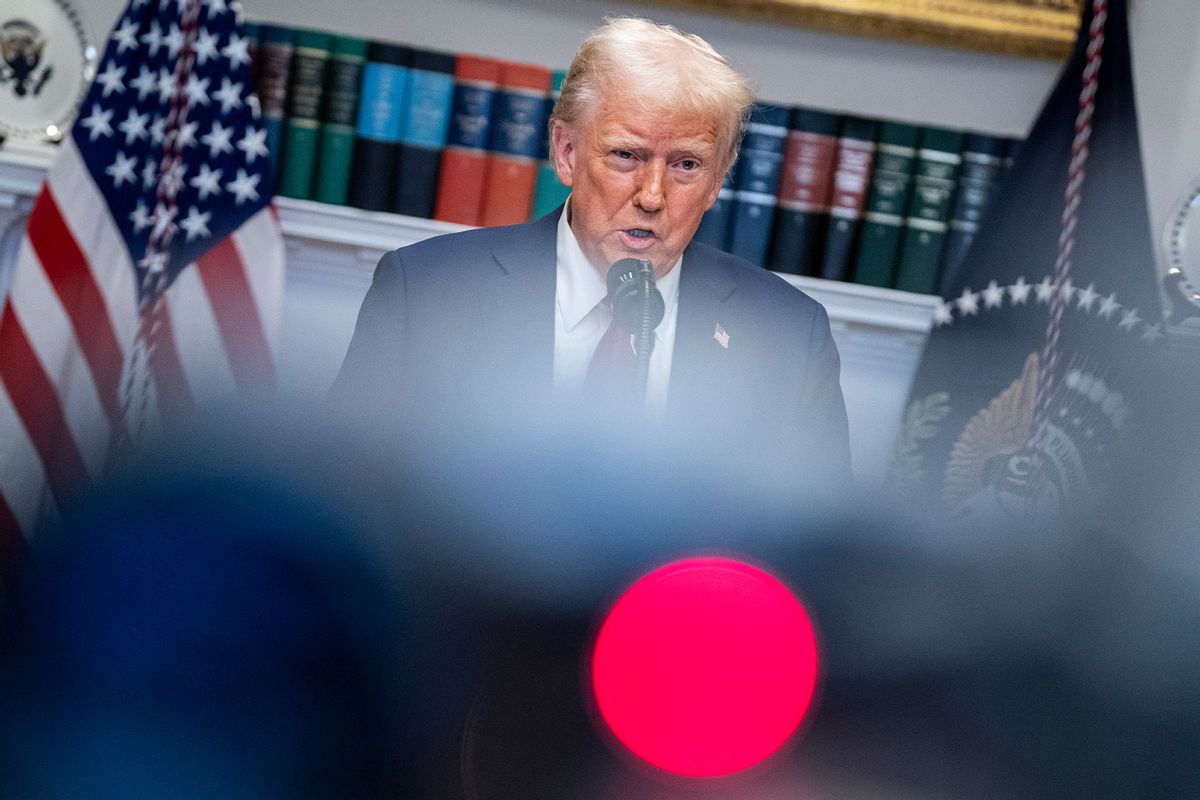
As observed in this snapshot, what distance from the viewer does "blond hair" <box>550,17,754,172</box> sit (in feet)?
3.91

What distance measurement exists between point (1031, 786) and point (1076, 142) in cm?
192

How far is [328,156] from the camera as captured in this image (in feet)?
6.83

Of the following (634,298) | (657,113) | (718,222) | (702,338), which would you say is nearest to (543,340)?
(702,338)

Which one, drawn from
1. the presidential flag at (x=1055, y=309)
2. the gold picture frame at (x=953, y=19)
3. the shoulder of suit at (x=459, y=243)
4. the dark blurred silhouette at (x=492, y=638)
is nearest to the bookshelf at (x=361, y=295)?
the presidential flag at (x=1055, y=309)

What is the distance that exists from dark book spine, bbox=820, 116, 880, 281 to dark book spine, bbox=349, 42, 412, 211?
74cm

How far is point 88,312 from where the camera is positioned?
206cm

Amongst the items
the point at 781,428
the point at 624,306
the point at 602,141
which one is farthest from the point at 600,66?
the point at 624,306

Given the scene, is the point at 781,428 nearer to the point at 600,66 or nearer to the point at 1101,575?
the point at 600,66

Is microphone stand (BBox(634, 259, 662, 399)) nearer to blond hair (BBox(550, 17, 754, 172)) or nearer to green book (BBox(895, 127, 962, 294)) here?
blond hair (BBox(550, 17, 754, 172))

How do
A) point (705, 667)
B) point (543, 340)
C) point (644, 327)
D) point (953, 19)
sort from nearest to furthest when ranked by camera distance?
point (705, 667), point (644, 327), point (543, 340), point (953, 19)

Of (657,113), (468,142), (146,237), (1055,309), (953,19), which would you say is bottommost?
(146,237)

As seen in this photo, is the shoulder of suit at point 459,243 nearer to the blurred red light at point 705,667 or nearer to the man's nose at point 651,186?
the man's nose at point 651,186

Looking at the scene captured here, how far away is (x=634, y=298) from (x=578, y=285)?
18.7 inches

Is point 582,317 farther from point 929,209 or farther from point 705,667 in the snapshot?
point 929,209
